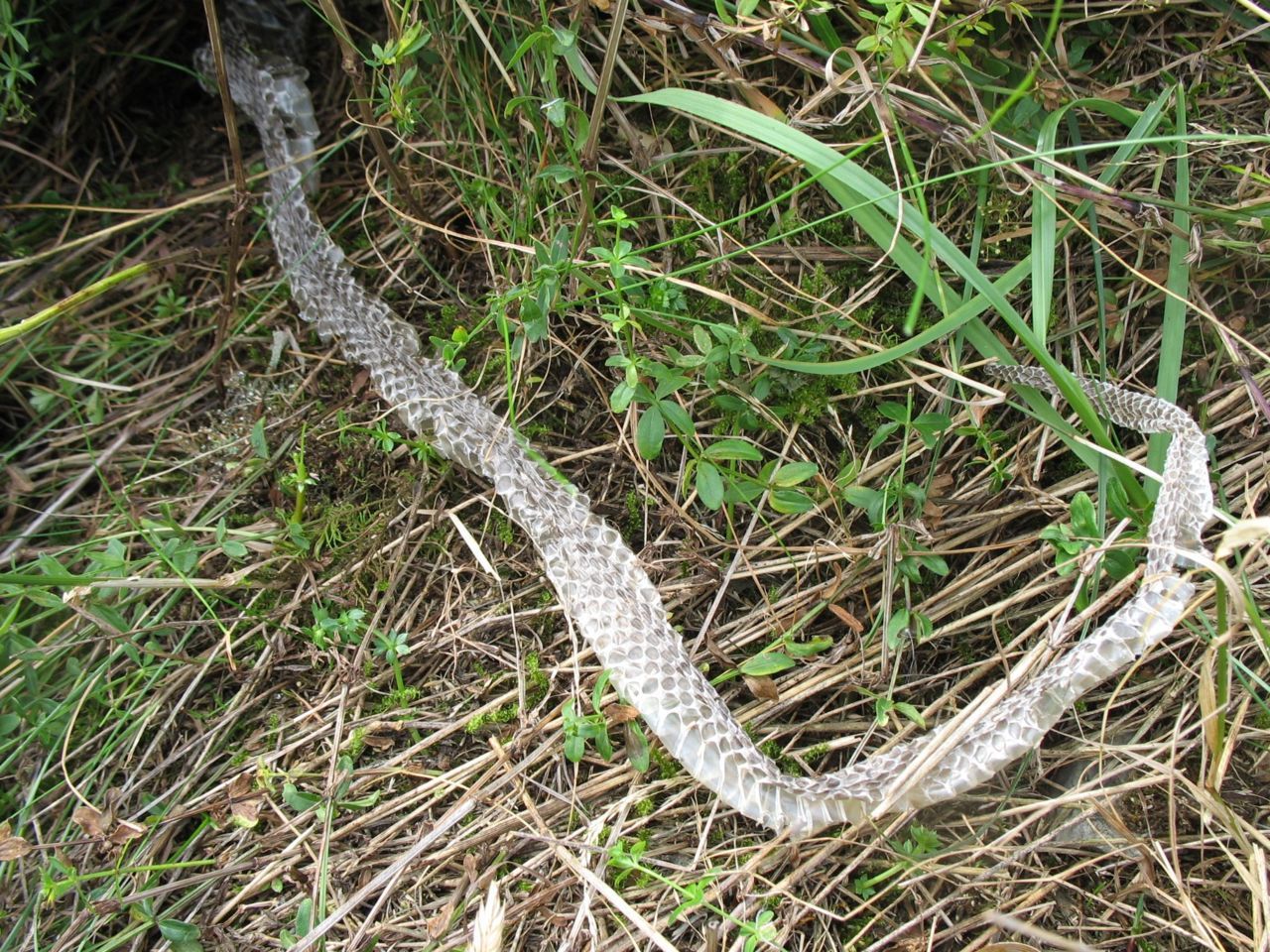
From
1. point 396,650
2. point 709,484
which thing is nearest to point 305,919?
point 396,650

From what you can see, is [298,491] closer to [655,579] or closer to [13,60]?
[655,579]

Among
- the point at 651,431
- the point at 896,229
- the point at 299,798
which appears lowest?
the point at 299,798

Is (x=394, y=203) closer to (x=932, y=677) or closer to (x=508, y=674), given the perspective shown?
(x=508, y=674)

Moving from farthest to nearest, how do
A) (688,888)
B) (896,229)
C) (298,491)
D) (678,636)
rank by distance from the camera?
(298,491)
(678,636)
(896,229)
(688,888)

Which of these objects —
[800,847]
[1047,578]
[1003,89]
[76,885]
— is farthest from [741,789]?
[1003,89]

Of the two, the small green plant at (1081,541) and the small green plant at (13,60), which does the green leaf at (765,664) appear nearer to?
the small green plant at (1081,541)

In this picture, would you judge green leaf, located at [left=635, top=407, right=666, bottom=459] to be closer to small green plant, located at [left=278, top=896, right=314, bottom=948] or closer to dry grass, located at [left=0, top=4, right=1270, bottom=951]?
dry grass, located at [left=0, top=4, right=1270, bottom=951]

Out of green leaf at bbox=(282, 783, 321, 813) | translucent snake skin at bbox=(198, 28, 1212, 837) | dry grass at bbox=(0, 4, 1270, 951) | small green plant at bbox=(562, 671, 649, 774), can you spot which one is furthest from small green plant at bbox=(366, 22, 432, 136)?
green leaf at bbox=(282, 783, 321, 813)
